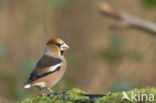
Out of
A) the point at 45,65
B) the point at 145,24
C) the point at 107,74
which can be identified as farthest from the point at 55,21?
the point at 45,65

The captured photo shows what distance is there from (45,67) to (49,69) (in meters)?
0.10

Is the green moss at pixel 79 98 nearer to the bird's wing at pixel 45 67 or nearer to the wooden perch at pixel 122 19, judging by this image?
the bird's wing at pixel 45 67

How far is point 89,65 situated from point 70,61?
2597 mm

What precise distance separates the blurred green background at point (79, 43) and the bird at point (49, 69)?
321 centimetres

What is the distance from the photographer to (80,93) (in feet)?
11.3

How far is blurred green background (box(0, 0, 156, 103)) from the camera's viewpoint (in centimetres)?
823

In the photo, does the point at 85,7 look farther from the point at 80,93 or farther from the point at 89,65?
Result: the point at 80,93

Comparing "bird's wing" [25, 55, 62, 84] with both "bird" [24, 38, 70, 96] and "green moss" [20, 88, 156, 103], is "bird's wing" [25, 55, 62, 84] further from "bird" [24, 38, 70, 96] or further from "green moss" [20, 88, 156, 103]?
"green moss" [20, 88, 156, 103]

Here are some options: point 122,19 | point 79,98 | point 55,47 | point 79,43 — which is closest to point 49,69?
point 55,47

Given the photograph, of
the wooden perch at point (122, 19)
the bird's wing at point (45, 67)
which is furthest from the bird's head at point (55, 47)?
the wooden perch at point (122, 19)

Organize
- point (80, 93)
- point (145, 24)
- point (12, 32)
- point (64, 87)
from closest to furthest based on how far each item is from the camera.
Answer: point (80, 93), point (145, 24), point (64, 87), point (12, 32)

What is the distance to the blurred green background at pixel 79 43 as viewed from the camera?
8234mm

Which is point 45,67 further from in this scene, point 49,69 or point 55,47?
point 55,47

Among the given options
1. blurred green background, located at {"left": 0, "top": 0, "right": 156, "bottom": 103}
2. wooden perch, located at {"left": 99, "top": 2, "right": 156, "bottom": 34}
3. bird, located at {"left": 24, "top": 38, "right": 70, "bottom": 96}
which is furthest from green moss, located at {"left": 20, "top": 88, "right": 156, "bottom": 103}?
blurred green background, located at {"left": 0, "top": 0, "right": 156, "bottom": 103}
